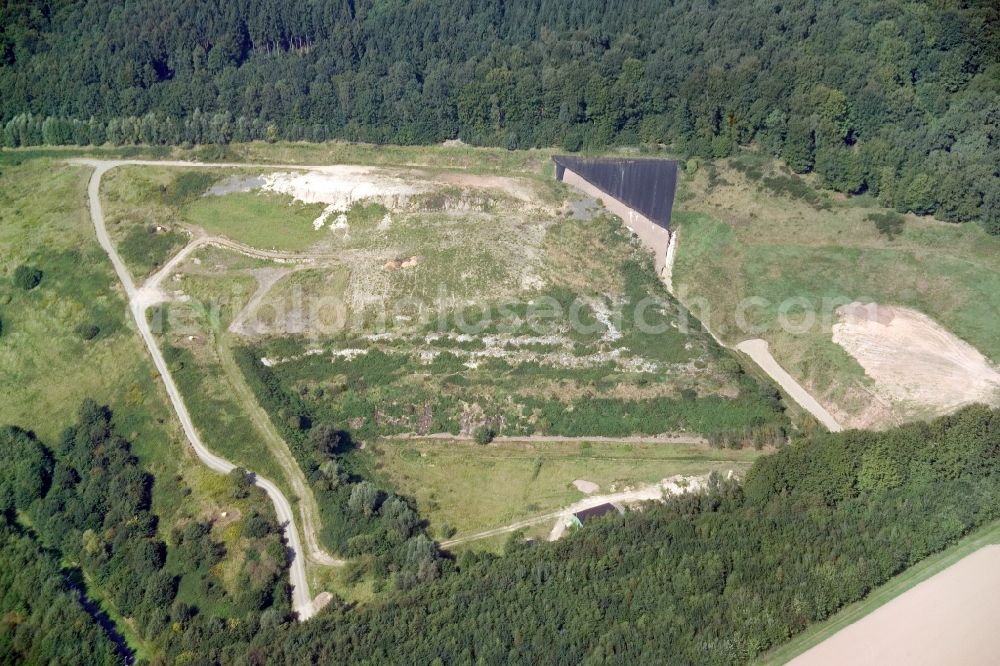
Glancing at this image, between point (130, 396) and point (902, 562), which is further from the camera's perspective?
point (130, 396)

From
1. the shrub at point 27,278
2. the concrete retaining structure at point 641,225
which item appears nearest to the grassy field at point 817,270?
the concrete retaining structure at point 641,225

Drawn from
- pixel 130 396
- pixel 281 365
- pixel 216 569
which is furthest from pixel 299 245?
pixel 216 569

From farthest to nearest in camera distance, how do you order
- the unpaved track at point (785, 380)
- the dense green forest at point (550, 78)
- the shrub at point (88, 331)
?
the dense green forest at point (550, 78), the shrub at point (88, 331), the unpaved track at point (785, 380)

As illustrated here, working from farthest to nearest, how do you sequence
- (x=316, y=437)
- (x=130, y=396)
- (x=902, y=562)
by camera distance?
(x=130, y=396) → (x=316, y=437) → (x=902, y=562)

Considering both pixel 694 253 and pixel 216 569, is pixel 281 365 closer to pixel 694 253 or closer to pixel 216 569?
pixel 216 569

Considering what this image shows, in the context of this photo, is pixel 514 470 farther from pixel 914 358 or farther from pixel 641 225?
pixel 914 358

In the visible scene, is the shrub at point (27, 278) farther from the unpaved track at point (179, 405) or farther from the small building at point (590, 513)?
the small building at point (590, 513)

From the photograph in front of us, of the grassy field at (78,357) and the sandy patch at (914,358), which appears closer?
the grassy field at (78,357)
